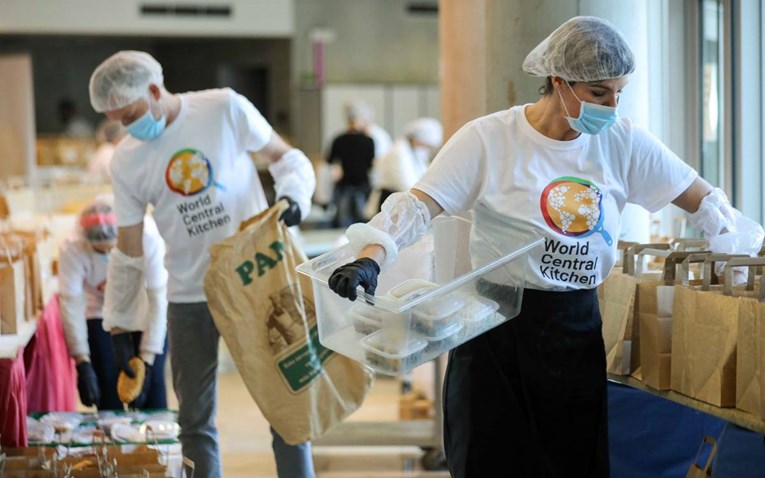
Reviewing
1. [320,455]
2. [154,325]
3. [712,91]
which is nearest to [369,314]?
[154,325]

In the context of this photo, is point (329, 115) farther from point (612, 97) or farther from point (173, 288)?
point (612, 97)

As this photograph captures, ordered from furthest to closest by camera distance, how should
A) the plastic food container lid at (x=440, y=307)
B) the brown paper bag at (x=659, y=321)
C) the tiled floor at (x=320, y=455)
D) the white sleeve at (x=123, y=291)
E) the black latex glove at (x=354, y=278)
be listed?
the tiled floor at (x=320, y=455) → the white sleeve at (x=123, y=291) → the brown paper bag at (x=659, y=321) → the plastic food container lid at (x=440, y=307) → the black latex glove at (x=354, y=278)

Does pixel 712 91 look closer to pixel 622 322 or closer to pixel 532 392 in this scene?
pixel 622 322

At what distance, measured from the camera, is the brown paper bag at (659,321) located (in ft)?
8.88

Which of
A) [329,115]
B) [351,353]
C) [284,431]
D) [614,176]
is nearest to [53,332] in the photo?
[284,431]

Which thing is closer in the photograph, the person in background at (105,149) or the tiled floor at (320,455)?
the tiled floor at (320,455)

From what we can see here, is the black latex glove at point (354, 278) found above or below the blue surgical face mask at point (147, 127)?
below

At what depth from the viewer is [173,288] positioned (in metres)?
3.36

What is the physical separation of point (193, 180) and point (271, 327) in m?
0.49

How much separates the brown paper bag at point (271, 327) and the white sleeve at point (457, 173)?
83 cm

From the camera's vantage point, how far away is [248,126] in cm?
337

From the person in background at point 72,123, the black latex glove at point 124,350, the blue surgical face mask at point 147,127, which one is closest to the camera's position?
the blue surgical face mask at point 147,127

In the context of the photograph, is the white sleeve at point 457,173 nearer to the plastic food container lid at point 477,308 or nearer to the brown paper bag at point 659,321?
the plastic food container lid at point 477,308

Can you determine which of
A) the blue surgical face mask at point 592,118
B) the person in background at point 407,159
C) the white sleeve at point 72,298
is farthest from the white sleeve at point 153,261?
the person in background at point 407,159
